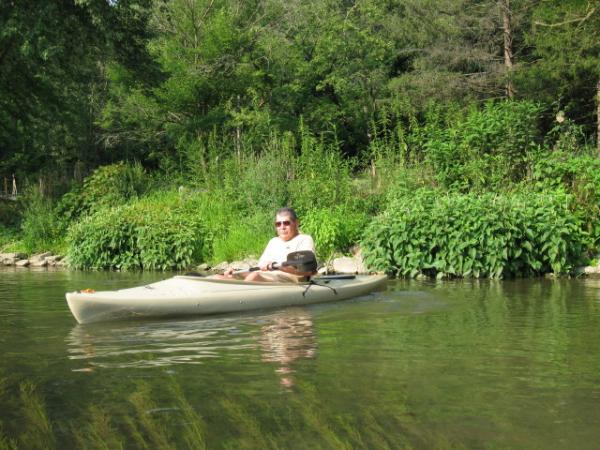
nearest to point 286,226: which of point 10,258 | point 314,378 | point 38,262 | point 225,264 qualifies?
point 314,378

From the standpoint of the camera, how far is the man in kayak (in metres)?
9.35

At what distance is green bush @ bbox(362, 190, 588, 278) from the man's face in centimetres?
296

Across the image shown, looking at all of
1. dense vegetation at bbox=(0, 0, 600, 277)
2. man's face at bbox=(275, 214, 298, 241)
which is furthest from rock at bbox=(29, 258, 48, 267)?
man's face at bbox=(275, 214, 298, 241)

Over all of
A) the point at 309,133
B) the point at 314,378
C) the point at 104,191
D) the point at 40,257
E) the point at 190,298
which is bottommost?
the point at 314,378

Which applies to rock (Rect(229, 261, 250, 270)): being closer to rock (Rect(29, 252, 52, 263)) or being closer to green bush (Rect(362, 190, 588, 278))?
green bush (Rect(362, 190, 588, 278))

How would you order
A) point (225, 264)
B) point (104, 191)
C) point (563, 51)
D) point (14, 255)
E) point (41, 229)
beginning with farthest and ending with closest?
point (563, 51) → point (104, 191) → point (41, 229) → point (14, 255) → point (225, 264)

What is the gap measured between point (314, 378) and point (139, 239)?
10.8 m

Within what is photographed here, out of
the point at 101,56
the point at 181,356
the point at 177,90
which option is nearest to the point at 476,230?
the point at 181,356

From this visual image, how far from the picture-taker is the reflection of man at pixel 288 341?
5.80m

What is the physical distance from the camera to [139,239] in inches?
611

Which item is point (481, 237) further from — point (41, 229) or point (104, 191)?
point (41, 229)

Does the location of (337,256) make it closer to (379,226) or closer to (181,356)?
(379,226)

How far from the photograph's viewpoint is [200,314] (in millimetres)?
8391

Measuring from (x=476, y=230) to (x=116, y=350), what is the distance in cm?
681
